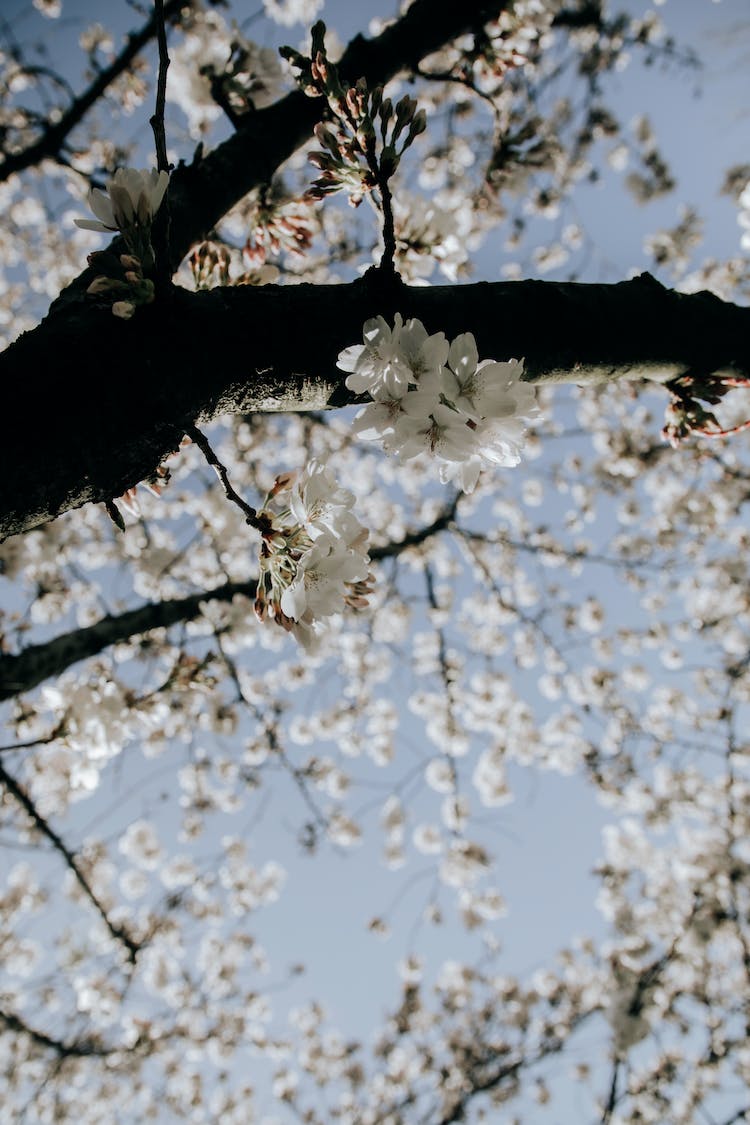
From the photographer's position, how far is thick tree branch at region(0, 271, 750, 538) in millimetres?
1048

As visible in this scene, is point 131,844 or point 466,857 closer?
point 466,857

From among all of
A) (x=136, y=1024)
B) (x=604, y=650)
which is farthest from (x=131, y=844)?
(x=604, y=650)

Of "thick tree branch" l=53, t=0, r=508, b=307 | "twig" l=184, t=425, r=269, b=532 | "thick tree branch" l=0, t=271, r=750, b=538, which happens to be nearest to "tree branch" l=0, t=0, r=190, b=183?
"thick tree branch" l=53, t=0, r=508, b=307

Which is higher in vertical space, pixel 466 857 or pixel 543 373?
pixel 543 373

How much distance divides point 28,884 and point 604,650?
27.5ft

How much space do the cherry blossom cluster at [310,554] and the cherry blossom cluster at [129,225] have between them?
1.44 ft

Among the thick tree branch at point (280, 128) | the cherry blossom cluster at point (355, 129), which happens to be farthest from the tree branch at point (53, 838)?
the cherry blossom cluster at point (355, 129)

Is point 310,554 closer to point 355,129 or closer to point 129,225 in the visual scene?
point 129,225

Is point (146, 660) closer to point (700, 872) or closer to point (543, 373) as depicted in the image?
point (543, 373)

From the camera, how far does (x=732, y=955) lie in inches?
314

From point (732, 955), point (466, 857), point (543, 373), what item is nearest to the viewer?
point (543, 373)

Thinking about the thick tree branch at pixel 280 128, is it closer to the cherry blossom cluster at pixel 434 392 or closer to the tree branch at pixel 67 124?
the cherry blossom cluster at pixel 434 392

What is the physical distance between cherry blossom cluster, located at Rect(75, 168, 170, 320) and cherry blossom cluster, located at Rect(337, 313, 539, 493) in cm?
39

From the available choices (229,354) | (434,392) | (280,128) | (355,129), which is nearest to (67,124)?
(280,128)
